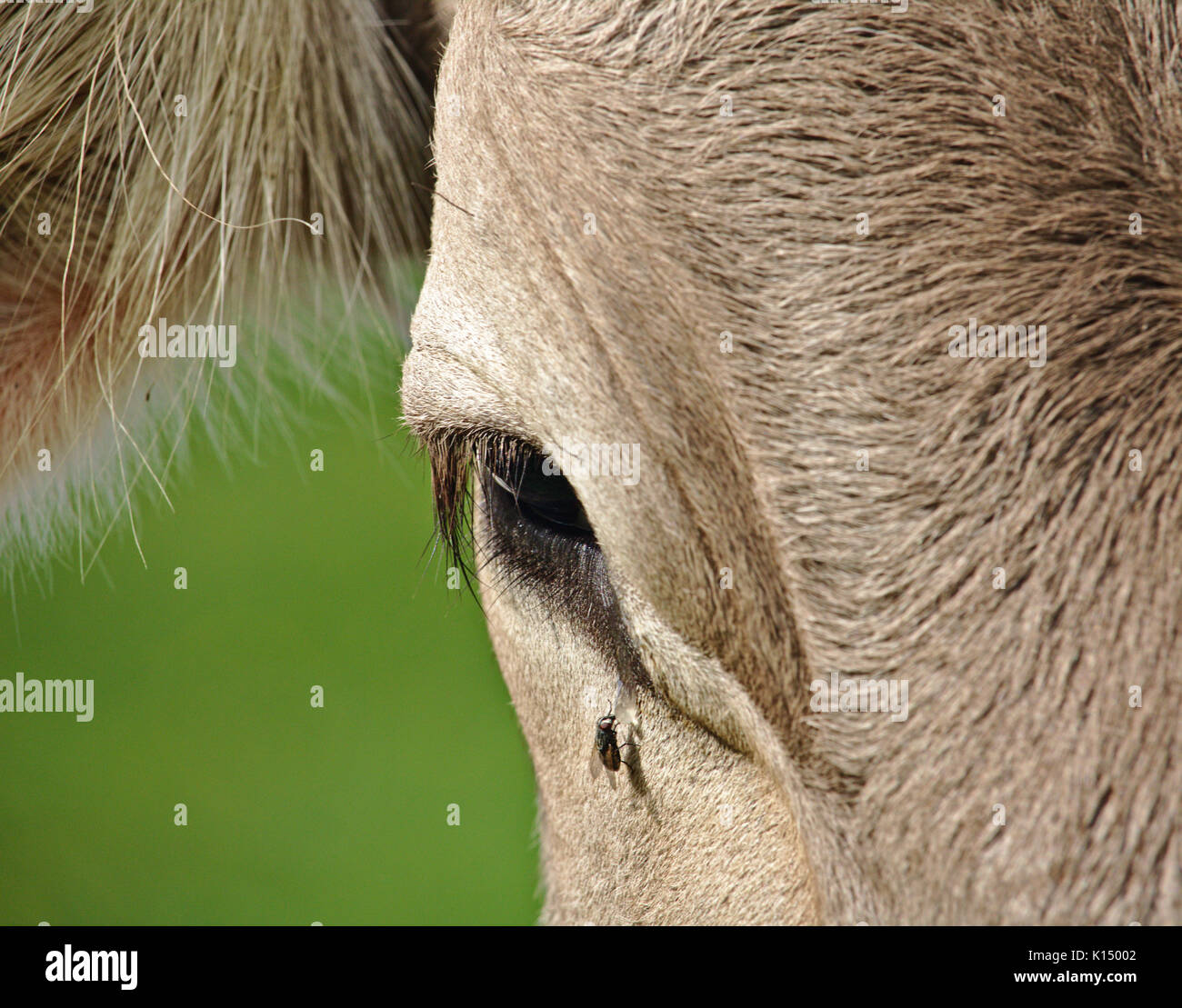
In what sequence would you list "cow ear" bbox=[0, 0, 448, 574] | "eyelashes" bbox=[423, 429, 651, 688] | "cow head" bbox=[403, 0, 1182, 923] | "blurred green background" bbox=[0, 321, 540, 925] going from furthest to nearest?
1. "blurred green background" bbox=[0, 321, 540, 925]
2. "cow ear" bbox=[0, 0, 448, 574]
3. "eyelashes" bbox=[423, 429, 651, 688]
4. "cow head" bbox=[403, 0, 1182, 923]

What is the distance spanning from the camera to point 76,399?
157 centimetres

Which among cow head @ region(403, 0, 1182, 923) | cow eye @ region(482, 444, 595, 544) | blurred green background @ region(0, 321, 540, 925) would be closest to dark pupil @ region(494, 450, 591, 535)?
cow eye @ region(482, 444, 595, 544)

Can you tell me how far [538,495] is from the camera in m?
1.12

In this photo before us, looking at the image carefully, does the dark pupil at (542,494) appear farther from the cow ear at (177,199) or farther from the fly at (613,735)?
the cow ear at (177,199)

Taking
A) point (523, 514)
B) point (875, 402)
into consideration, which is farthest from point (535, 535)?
point (875, 402)

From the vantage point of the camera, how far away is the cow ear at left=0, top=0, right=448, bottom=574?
1.29 metres

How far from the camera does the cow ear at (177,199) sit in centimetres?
129

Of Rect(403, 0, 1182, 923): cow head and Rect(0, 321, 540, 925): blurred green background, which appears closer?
Rect(403, 0, 1182, 923): cow head

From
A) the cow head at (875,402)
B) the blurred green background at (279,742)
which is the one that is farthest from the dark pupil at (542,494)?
the blurred green background at (279,742)

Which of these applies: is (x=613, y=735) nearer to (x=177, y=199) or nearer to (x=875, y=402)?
(x=875, y=402)

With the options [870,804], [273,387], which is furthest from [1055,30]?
[273,387]

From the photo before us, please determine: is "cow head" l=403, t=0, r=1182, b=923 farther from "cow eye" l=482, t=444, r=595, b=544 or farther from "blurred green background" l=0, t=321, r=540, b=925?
"blurred green background" l=0, t=321, r=540, b=925
